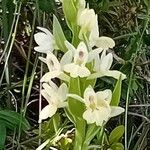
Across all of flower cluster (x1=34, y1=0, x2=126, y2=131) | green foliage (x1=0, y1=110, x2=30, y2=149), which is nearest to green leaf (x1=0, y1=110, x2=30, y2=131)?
green foliage (x1=0, y1=110, x2=30, y2=149)

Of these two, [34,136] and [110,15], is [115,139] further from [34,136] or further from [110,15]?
[110,15]

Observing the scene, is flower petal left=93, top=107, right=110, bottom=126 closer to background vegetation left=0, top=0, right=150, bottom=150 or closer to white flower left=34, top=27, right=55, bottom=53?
white flower left=34, top=27, right=55, bottom=53

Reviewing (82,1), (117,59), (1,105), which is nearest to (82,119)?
(82,1)

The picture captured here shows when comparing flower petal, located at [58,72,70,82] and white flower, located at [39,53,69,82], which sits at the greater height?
white flower, located at [39,53,69,82]

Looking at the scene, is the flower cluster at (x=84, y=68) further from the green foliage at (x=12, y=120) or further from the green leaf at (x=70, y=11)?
the green foliage at (x=12, y=120)

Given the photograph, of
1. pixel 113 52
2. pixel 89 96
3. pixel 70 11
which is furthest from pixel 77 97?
pixel 113 52

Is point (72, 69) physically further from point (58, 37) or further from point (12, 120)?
point (12, 120)
